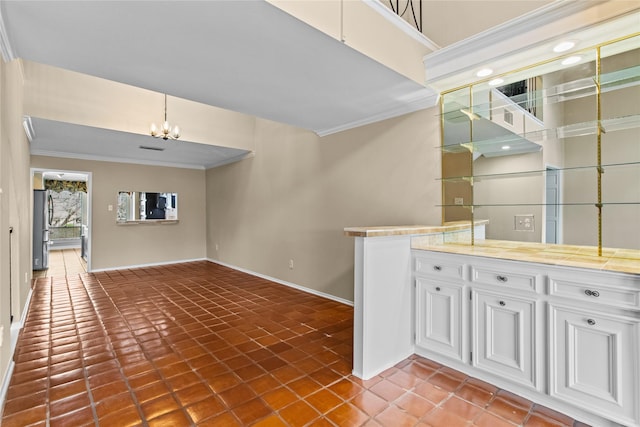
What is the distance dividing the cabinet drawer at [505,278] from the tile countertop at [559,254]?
98mm

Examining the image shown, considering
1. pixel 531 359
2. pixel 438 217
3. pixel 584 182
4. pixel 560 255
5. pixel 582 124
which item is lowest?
pixel 531 359

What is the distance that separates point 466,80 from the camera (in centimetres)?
276

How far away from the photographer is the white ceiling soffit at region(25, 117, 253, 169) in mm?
4414

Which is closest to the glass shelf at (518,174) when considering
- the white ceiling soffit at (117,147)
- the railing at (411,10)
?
the railing at (411,10)

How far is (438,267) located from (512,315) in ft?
1.91

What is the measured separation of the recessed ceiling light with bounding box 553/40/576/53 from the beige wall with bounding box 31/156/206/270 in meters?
7.11

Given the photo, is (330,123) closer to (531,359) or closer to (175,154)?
(531,359)

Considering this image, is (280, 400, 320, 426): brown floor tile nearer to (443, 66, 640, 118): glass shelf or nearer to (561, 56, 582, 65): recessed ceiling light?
(443, 66, 640, 118): glass shelf

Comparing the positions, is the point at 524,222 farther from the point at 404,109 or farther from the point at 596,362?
the point at 404,109

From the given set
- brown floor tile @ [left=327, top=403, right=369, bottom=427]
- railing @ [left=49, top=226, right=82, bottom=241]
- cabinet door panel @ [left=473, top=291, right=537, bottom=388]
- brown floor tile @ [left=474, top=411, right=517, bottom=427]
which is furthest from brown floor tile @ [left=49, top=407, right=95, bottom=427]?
railing @ [left=49, top=226, right=82, bottom=241]

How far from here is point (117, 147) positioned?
5.45 metres

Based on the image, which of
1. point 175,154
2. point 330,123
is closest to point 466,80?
point 330,123

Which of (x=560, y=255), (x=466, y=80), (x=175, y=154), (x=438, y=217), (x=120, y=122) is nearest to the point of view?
(x=560, y=255)

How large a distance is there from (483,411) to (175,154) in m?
6.34
